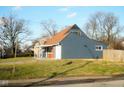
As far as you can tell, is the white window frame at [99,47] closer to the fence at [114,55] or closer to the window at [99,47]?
the window at [99,47]

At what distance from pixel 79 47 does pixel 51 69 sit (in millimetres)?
5647

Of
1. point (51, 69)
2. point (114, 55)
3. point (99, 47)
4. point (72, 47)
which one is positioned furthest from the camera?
point (99, 47)

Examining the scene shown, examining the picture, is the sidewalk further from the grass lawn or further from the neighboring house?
the neighboring house

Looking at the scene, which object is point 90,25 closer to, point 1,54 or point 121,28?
point 121,28

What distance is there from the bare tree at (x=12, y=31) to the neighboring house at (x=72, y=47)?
3578 mm

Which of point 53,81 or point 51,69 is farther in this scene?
point 51,69

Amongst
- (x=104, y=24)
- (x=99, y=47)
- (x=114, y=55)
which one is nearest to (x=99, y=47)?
(x=99, y=47)

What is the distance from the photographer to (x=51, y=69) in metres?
15.6

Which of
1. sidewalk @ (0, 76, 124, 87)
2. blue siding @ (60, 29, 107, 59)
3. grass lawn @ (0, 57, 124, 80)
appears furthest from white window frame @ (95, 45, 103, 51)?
sidewalk @ (0, 76, 124, 87)

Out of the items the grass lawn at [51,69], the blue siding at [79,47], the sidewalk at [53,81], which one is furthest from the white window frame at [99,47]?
the sidewalk at [53,81]

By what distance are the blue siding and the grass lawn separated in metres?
2.42

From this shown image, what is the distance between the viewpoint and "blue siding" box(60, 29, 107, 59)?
2022 cm

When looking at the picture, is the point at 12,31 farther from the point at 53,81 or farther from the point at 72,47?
the point at 72,47
